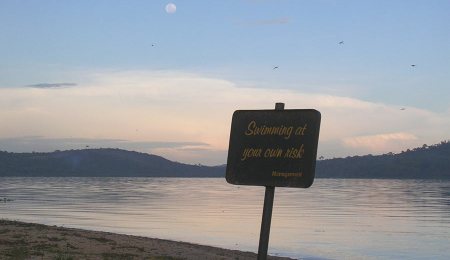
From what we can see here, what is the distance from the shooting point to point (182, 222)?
5028 cm

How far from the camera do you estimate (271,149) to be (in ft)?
28.7

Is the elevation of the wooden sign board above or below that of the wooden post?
above

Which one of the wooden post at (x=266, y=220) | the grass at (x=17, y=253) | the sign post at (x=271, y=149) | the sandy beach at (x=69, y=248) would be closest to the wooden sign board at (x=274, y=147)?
the sign post at (x=271, y=149)

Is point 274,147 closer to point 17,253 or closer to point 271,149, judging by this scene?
point 271,149

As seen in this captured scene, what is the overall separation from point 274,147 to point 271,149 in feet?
0.17

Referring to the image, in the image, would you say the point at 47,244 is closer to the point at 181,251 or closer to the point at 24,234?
the point at 24,234

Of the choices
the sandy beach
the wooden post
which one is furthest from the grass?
the wooden post

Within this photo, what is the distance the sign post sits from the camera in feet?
27.8

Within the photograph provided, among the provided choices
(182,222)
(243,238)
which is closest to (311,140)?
(243,238)

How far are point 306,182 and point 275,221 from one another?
46.4 m

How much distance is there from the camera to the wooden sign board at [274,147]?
8.45 meters

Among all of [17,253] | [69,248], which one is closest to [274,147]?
[17,253]

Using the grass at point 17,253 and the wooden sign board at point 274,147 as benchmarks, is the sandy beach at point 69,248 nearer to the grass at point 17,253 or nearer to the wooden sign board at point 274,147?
the grass at point 17,253

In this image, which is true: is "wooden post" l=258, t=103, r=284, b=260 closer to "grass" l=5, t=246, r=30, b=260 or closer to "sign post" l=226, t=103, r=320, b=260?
"sign post" l=226, t=103, r=320, b=260
